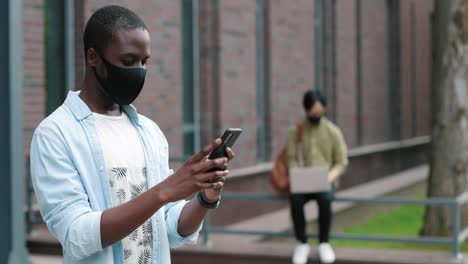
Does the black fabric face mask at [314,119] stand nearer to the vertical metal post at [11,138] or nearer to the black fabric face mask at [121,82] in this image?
the vertical metal post at [11,138]

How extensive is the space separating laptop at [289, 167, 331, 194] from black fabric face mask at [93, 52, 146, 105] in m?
5.47

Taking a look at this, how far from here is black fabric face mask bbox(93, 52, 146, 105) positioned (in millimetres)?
2404

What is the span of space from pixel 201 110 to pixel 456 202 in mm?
5332

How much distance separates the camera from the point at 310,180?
311 inches

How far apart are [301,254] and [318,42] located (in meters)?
9.92

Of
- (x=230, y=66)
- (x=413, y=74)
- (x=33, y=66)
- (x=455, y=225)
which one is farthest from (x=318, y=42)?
(x=413, y=74)

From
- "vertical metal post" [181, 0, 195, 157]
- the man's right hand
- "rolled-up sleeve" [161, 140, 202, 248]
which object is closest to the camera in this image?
the man's right hand

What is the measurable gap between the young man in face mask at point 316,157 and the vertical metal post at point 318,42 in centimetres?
887

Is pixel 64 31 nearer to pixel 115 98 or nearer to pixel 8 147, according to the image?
pixel 8 147

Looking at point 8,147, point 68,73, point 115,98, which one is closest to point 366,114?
point 68,73

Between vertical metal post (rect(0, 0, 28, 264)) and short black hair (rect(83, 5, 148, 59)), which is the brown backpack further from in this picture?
short black hair (rect(83, 5, 148, 59))

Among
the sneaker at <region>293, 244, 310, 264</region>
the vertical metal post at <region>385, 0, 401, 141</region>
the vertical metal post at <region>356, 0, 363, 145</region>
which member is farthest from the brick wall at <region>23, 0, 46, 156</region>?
the vertical metal post at <region>385, 0, 401, 141</region>

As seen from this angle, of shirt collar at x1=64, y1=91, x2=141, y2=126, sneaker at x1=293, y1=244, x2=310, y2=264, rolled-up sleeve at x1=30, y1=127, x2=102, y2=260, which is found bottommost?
sneaker at x1=293, y1=244, x2=310, y2=264

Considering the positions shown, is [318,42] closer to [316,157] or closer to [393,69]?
[393,69]
